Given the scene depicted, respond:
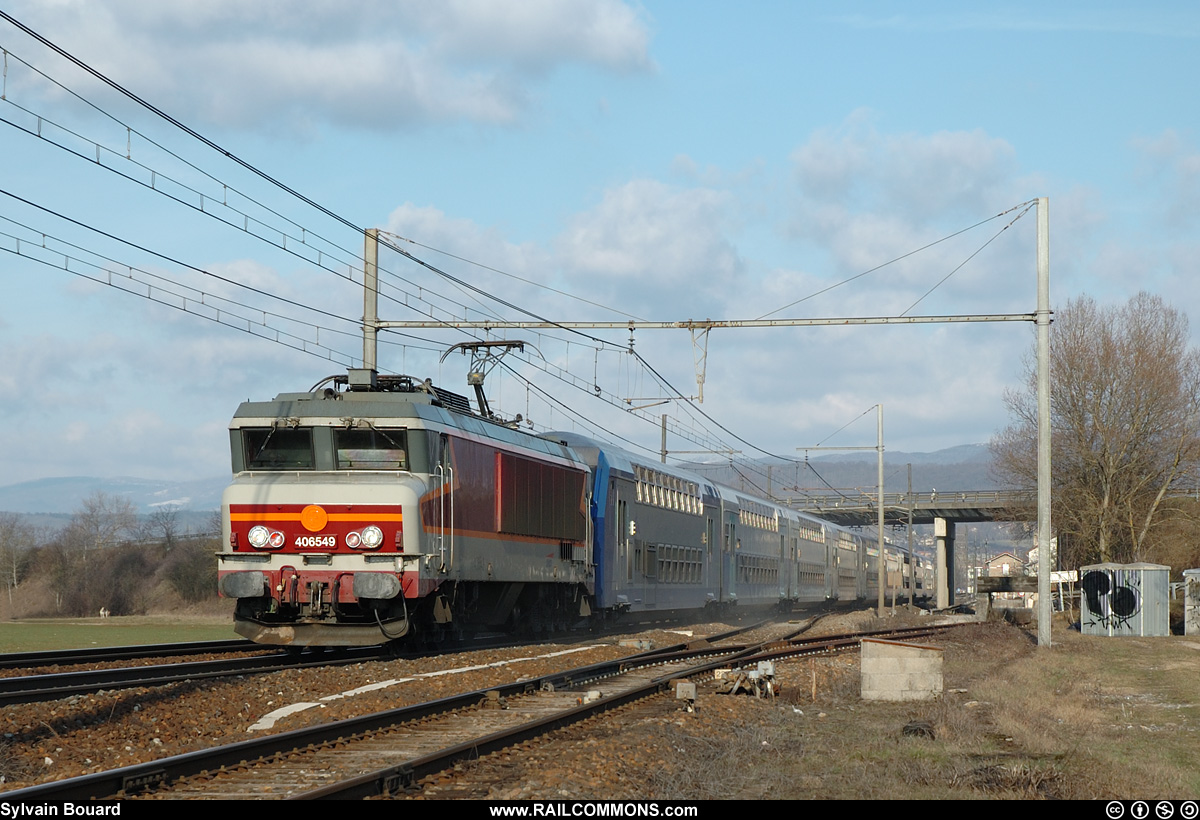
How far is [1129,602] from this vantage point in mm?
38969

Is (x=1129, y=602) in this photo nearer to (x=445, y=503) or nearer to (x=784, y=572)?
(x=784, y=572)

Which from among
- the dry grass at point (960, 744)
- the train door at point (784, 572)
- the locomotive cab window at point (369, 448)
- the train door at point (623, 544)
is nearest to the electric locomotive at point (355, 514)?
the locomotive cab window at point (369, 448)

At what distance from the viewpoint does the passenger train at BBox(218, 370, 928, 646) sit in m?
17.4

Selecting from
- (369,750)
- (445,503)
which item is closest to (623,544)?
(445,503)

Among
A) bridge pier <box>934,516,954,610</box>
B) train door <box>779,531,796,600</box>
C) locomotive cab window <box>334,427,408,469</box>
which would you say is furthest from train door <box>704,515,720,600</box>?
bridge pier <box>934,516,954,610</box>

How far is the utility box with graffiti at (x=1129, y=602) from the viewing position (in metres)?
39.0

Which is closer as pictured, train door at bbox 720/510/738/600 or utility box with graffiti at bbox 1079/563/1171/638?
Answer: utility box with graffiti at bbox 1079/563/1171/638

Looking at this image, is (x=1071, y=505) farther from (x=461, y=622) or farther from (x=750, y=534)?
(x=461, y=622)

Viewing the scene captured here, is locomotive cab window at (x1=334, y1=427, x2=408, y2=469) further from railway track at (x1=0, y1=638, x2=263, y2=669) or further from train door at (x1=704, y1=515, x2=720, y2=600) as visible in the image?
train door at (x1=704, y1=515, x2=720, y2=600)

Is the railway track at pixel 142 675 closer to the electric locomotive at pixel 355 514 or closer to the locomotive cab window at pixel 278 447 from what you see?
the electric locomotive at pixel 355 514

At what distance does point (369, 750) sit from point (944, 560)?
8861 centimetres

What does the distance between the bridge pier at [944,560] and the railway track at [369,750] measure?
78.0 meters

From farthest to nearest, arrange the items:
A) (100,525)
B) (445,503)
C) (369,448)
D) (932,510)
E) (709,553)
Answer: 1. (100,525)
2. (932,510)
3. (709,553)
4. (445,503)
5. (369,448)

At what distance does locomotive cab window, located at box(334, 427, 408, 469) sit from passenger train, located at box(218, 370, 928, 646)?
0.8 inches
